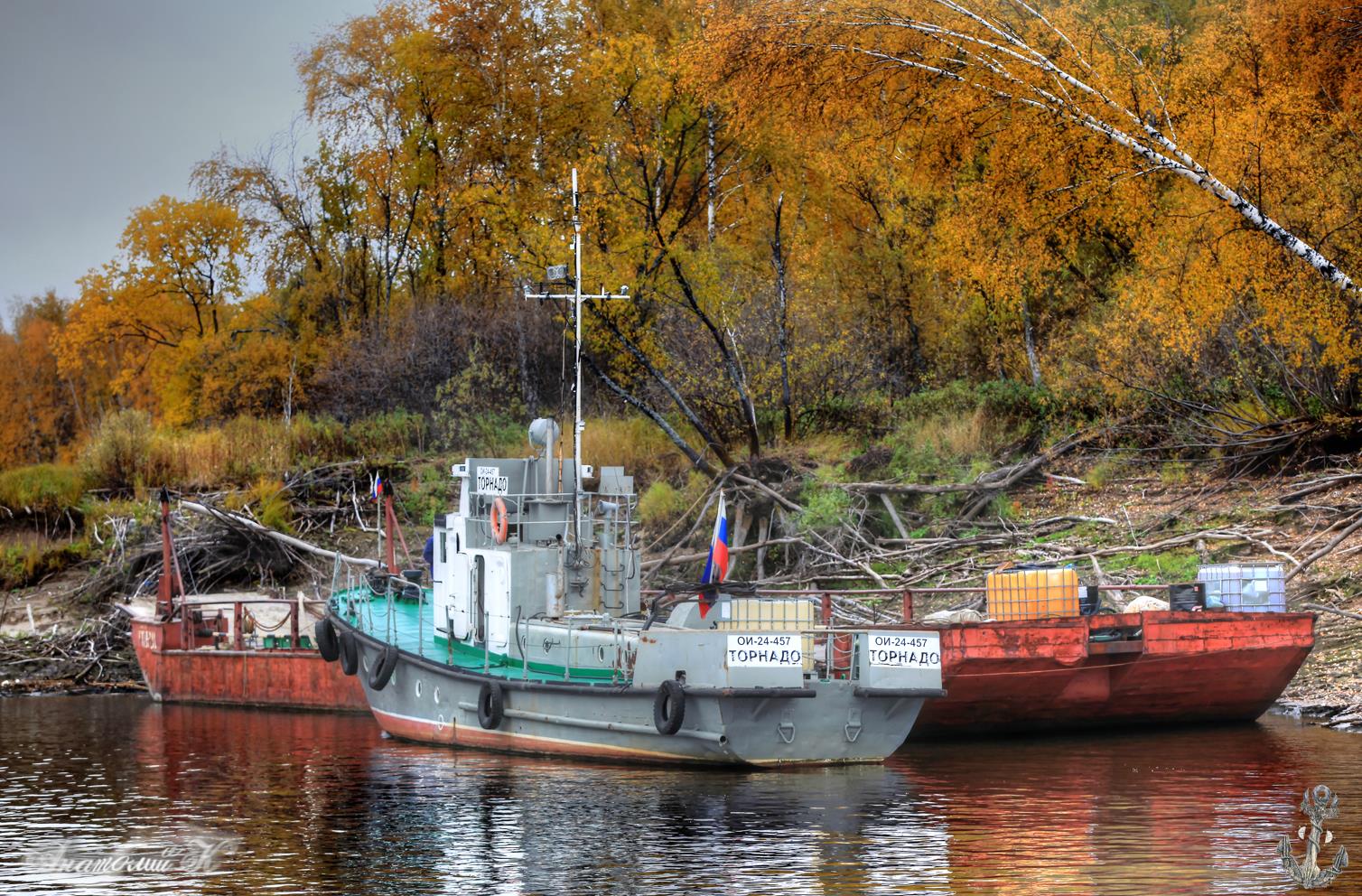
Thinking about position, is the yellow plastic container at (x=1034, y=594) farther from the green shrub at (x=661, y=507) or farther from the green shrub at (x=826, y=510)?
the green shrub at (x=661, y=507)

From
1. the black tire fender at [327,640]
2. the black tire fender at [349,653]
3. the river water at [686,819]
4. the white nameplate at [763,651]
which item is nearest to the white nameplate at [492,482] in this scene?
the black tire fender at [349,653]

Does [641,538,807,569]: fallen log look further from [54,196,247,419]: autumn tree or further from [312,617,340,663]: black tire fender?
[54,196,247,419]: autumn tree

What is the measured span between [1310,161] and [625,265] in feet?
44.7

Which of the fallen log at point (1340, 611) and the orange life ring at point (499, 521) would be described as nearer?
the orange life ring at point (499, 521)

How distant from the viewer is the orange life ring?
21.9 m

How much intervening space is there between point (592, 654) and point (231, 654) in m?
12.3

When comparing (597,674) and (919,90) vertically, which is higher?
(919,90)

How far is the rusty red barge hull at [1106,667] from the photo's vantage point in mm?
20531

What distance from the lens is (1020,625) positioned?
20.5 meters

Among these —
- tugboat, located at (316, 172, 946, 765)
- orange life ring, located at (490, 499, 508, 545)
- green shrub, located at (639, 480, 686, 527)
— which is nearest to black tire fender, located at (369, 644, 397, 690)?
tugboat, located at (316, 172, 946, 765)

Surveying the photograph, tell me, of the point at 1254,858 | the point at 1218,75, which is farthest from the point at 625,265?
the point at 1254,858

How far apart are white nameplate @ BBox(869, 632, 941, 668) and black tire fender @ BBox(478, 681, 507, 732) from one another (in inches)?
207

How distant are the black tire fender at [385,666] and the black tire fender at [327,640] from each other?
2.50m

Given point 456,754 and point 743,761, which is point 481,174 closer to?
point 456,754
